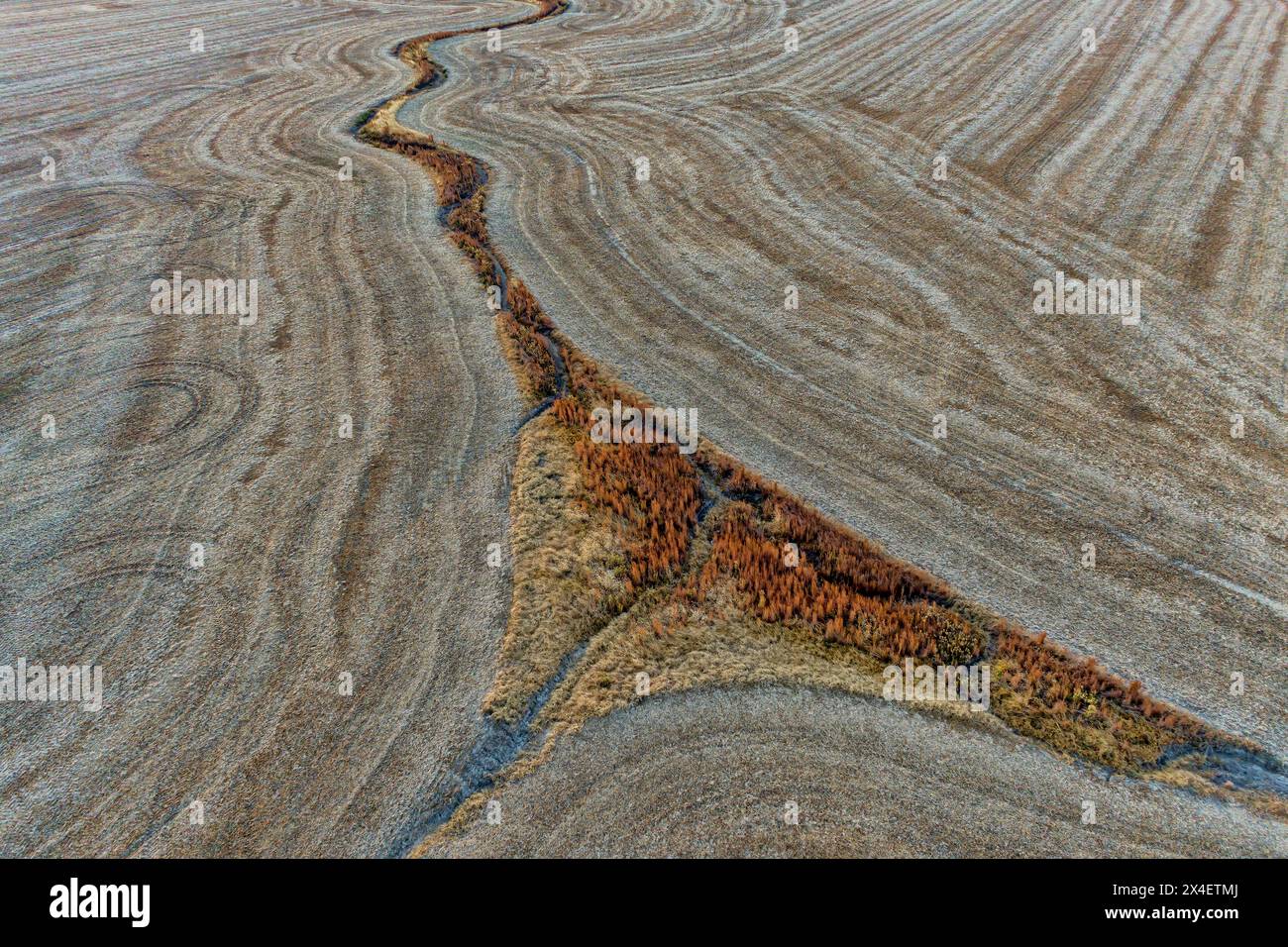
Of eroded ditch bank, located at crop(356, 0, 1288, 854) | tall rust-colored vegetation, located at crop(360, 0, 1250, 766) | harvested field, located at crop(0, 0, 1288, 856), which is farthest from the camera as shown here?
tall rust-colored vegetation, located at crop(360, 0, 1250, 766)

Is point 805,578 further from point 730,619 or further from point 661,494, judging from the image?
point 661,494

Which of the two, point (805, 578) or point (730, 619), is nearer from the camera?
point (730, 619)

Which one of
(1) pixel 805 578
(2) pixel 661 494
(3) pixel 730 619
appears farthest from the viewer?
(2) pixel 661 494

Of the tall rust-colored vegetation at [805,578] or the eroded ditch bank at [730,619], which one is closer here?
the eroded ditch bank at [730,619]

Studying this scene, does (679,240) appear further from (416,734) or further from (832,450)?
(416,734)

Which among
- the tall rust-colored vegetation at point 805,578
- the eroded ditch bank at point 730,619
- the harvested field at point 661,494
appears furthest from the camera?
the tall rust-colored vegetation at point 805,578

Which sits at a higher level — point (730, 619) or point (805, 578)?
point (805, 578)

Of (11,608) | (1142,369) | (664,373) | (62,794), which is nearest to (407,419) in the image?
(664,373)

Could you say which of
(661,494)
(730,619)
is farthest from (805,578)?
(661,494)

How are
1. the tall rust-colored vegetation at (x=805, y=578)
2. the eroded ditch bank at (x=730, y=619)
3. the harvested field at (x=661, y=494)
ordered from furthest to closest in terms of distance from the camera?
1. the tall rust-colored vegetation at (x=805, y=578)
2. the eroded ditch bank at (x=730, y=619)
3. the harvested field at (x=661, y=494)

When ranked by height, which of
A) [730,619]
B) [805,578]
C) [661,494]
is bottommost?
[730,619]
